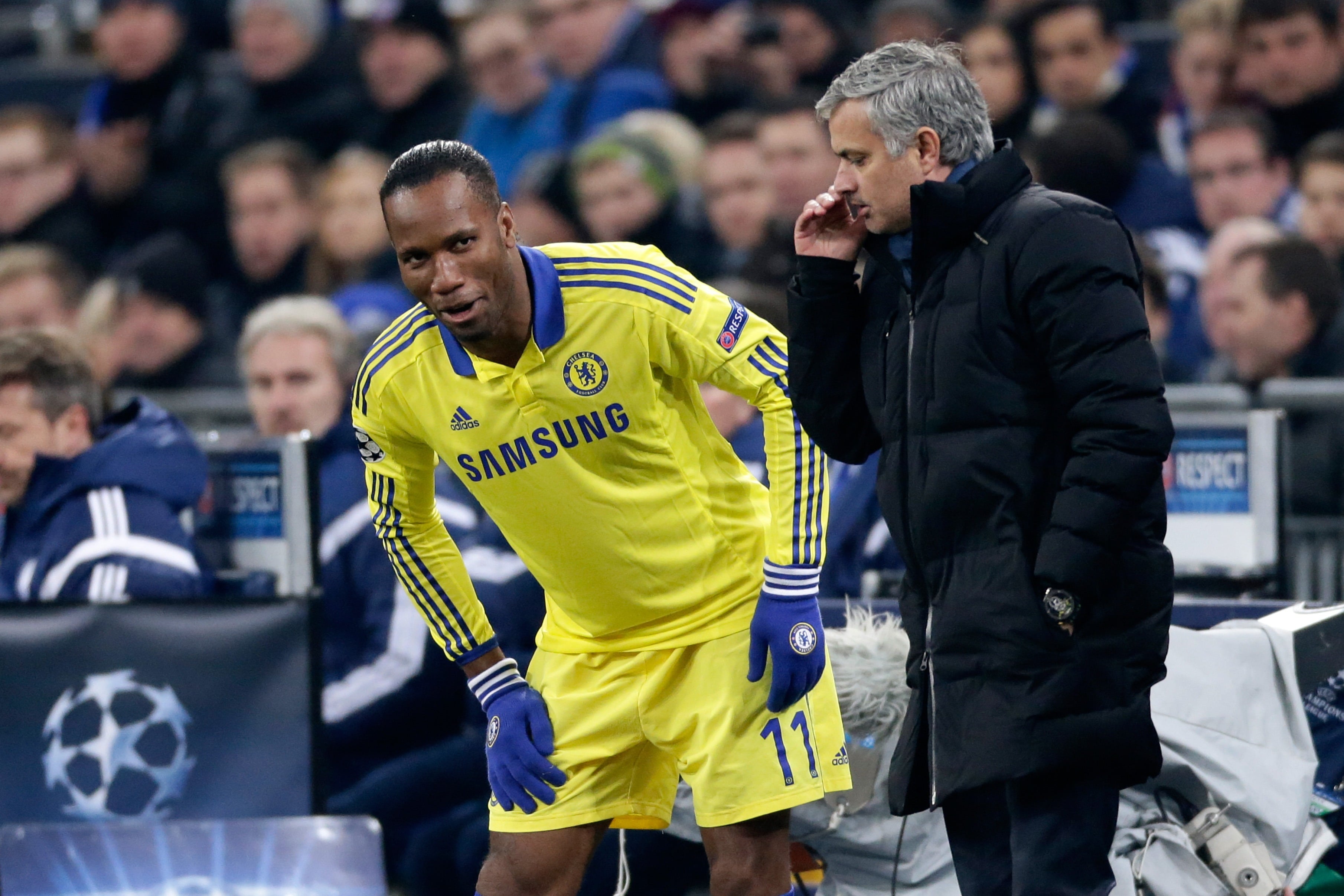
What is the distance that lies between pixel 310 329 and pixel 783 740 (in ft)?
10.4

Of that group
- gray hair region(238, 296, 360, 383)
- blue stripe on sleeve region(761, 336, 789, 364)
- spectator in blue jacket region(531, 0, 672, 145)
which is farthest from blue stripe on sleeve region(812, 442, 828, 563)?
spectator in blue jacket region(531, 0, 672, 145)

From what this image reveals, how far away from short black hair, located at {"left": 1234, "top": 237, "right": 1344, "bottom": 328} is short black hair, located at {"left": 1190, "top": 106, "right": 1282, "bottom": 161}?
1.15 meters

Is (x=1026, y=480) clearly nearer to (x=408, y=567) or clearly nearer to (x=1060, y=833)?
(x=1060, y=833)

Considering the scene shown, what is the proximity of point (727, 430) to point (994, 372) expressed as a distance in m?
2.68

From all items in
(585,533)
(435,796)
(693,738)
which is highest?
(585,533)

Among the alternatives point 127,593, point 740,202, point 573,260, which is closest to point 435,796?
point 127,593

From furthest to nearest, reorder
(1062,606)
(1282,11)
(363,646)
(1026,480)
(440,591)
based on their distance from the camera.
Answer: (1282,11)
(363,646)
(440,591)
(1026,480)
(1062,606)

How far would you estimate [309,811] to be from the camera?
15.8ft

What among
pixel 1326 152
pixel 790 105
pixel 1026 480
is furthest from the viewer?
pixel 790 105

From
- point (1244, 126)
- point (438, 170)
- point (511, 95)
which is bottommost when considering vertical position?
point (438, 170)

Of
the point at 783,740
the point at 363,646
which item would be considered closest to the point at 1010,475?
the point at 783,740

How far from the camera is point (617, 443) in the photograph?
3664 mm

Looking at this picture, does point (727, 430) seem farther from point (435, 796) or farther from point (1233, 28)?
point (1233, 28)

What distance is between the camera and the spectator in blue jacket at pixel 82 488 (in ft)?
16.4
